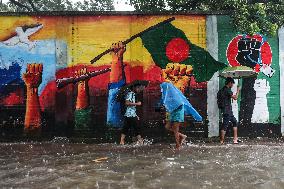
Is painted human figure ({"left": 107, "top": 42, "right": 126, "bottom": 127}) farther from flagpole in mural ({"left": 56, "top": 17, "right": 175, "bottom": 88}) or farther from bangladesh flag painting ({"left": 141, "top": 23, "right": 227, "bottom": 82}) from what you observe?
bangladesh flag painting ({"left": 141, "top": 23, "right": 227, "bottom": 82})

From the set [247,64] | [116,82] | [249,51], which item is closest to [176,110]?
[116,82]

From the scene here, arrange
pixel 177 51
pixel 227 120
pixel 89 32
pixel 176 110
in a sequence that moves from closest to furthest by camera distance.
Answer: pixel 176 110
pixel 227 120
pixel 89 32
pixel 177 51

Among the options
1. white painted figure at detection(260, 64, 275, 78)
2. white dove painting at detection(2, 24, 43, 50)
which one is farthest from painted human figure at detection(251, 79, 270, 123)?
white dove painting at detection(2, 24, 43, 50)

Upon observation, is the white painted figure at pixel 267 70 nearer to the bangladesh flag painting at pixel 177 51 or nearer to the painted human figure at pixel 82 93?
the bangladesh flag painting at pixel 177 51

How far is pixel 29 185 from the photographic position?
5.29 m

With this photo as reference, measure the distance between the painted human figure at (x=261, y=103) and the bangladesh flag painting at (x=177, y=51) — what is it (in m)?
1.24

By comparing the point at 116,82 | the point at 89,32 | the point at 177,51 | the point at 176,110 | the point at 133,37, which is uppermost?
the point at 89,32

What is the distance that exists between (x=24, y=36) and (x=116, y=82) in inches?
120

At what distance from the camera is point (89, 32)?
35.8 ft

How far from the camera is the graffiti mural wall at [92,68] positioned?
10836 mm

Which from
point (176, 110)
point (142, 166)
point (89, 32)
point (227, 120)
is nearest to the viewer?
point (142, 166)

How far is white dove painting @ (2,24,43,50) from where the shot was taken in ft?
35.6

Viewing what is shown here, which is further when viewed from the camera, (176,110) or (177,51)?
(177,51)

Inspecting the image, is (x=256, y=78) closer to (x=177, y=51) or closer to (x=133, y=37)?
(x=177, y=51)
